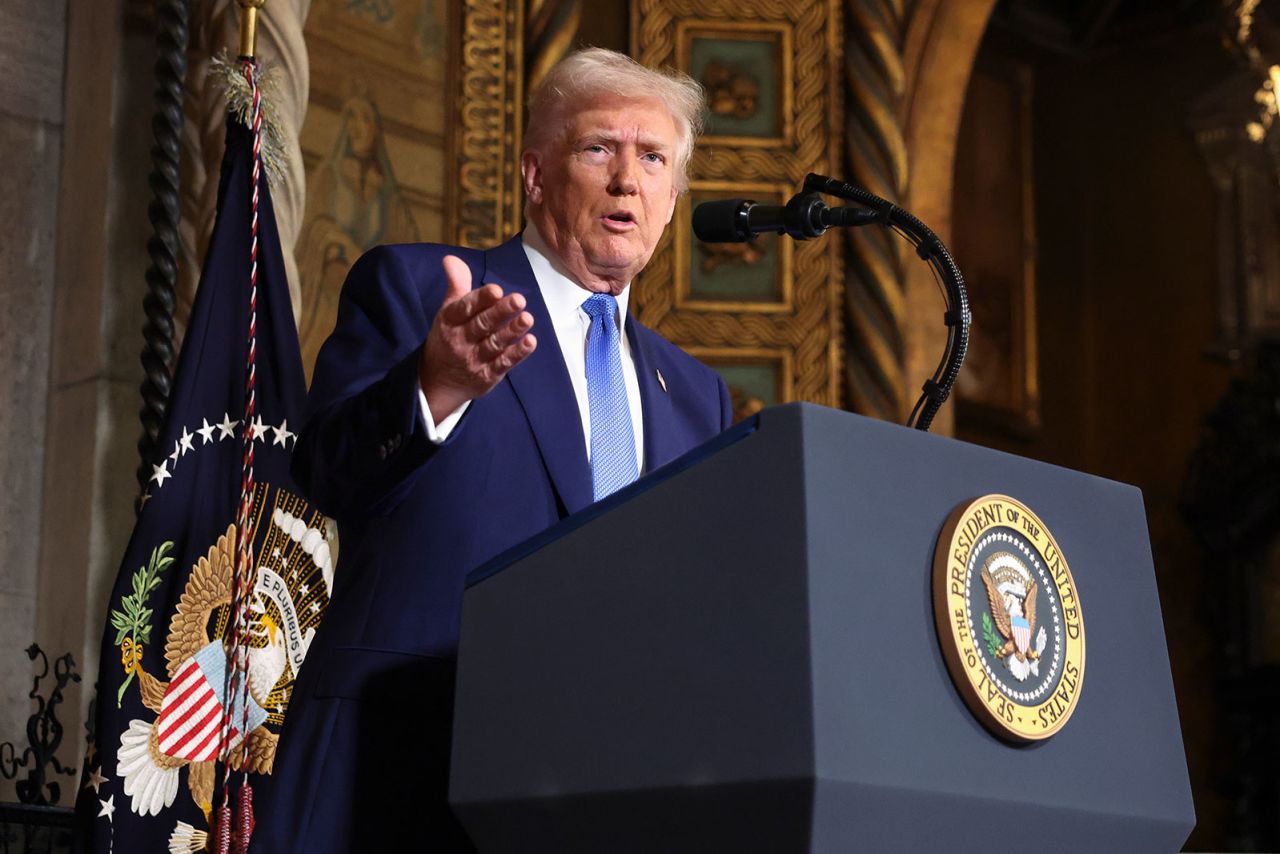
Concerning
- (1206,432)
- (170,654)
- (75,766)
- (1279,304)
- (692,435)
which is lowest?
(75,766)

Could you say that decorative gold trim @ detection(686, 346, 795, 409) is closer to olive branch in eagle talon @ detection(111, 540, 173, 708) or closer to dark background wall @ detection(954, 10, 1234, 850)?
olive branch in eagle talon @ detection(111, 540, 173, 708)

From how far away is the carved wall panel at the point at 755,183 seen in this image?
551 cm

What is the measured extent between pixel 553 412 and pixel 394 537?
0.24 m

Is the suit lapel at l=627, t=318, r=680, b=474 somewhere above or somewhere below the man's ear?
below

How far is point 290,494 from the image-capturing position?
3242 mm

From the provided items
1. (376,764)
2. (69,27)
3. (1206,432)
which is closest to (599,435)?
(376,764)

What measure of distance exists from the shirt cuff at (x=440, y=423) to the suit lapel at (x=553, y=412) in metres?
0.20

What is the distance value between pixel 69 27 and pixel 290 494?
5.24 feet

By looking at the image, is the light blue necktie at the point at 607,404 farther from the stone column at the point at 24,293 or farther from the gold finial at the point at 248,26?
the stone column at the point at 24,293

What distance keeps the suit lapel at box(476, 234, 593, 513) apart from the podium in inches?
11.6

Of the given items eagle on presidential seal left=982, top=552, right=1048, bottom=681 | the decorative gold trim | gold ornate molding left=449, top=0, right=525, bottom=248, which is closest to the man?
eagle on presidential seal left=982, top=552, right=1048, bottom=681

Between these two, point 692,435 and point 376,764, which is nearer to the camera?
point 376,764

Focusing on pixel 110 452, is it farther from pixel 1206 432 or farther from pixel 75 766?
pixel 1206 432

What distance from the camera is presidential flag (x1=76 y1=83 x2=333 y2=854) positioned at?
303 centimetres
